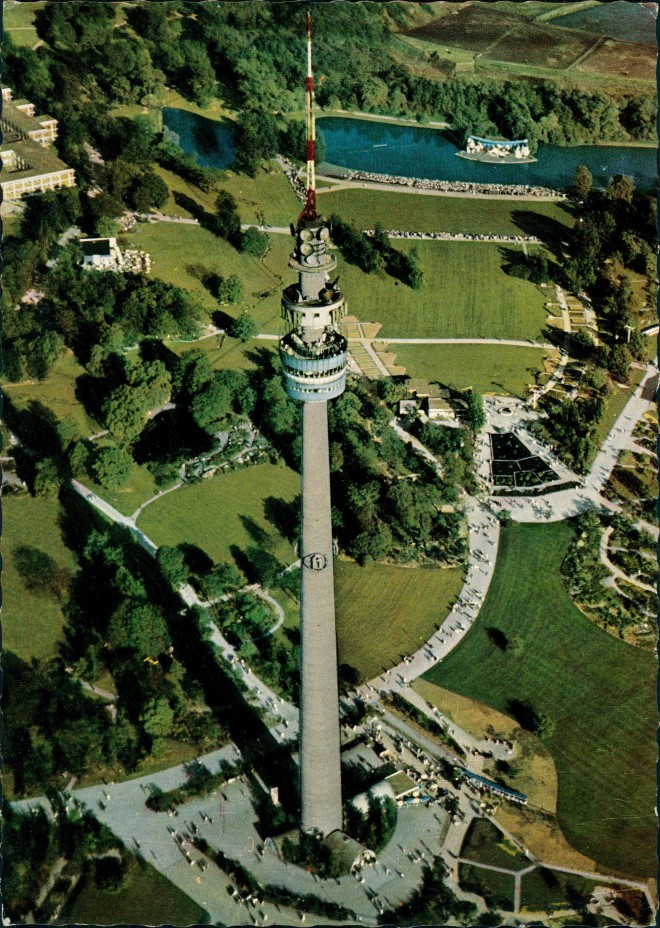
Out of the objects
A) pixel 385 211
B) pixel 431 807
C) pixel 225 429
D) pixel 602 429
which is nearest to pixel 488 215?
pixel 385 211

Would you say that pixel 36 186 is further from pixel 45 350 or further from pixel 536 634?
pixel 536 634

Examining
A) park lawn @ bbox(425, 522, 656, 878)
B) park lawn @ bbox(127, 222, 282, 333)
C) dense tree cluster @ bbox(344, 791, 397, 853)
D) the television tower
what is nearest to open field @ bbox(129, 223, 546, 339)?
park lawn @ bbox(127, 222, 282, 333)

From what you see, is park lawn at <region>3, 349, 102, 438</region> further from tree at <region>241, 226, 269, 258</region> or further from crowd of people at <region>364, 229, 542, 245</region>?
crowd of people at <region>364, 229, 542, 245</region>

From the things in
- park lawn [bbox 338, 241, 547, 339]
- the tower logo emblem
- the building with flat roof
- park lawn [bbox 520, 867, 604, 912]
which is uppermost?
the tower logo emblem

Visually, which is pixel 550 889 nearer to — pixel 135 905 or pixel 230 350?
pixel 135 905

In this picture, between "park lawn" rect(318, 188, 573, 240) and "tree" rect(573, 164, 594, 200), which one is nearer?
"park lawn" rect(318, 188, 573, 240)

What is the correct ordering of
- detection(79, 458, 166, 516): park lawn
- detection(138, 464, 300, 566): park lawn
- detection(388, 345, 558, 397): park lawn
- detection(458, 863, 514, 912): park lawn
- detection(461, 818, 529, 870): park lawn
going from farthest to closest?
detection(388, 345, 558, 397): park lawn, detection(79, 458, 166, 516): park lawn, detection(138, 464, 300, 566): park lawn, detection(461, 818, 529, 870): park lawn, detection(458, 863, 514, 912): park lawn

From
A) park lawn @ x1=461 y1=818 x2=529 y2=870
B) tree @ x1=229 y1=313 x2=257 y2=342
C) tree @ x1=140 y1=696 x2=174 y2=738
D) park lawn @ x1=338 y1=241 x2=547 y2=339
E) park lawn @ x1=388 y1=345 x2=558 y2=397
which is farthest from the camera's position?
park lawn @ x1=338 y1=241 x2=547 y2=339
